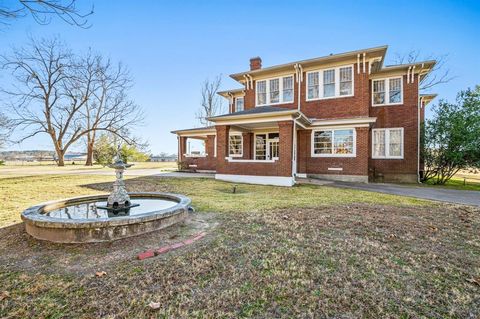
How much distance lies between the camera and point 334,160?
526 inches

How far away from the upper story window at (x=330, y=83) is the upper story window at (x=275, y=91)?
1.32 metres

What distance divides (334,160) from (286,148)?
3966 mm

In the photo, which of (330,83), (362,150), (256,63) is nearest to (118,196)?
(362,150)

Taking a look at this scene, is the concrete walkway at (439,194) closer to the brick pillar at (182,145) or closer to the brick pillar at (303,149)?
the brick pillar at (303,149)

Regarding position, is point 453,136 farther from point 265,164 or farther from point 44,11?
point 44,11

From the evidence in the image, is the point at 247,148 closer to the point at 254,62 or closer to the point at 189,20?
A: the point at 254,62

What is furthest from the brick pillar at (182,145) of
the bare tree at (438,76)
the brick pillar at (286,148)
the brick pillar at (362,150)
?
the bare tree at (438,76)

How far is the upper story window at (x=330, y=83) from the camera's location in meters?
13.5

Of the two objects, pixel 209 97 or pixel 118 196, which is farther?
pixel 209 97

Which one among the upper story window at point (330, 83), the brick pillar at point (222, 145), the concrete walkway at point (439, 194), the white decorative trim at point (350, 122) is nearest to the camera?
the concrete walkway at point (439, 194)

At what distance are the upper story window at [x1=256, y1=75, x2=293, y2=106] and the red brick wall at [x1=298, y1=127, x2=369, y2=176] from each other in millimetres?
2861

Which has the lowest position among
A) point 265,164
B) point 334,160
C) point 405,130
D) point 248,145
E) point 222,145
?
point 265,164

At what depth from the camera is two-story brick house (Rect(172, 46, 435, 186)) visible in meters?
12.4

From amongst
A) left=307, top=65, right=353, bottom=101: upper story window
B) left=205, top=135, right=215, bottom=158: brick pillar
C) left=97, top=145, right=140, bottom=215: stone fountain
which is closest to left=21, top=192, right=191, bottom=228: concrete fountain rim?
left=97, top=145, right=140, bottom=215: stone fountain
